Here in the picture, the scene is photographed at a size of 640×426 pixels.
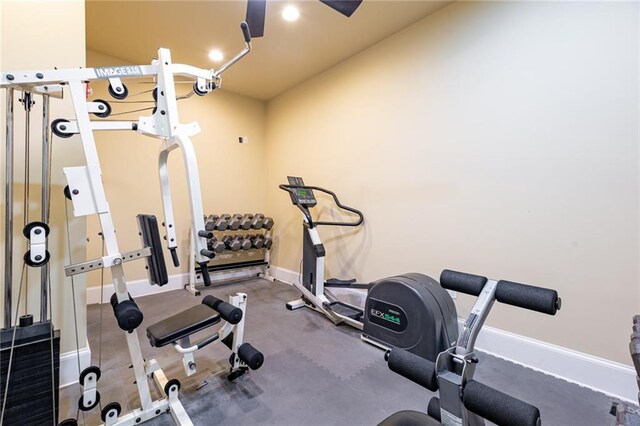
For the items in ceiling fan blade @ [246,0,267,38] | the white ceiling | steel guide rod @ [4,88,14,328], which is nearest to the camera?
steel guide rod @ [4,88,14,328]

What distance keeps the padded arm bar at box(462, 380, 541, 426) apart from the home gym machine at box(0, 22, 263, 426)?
126 cm

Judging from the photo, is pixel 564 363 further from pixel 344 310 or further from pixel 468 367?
pixel 468 367

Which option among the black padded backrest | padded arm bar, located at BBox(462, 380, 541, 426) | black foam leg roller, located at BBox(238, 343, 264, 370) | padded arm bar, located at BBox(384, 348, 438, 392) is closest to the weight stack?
the black padded backrest

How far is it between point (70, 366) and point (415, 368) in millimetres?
2430

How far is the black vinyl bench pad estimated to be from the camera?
1649mm

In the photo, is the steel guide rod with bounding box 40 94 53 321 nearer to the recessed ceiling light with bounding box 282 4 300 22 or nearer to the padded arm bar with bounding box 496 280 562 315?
the recessed ceiling light with bounding box 282 4 300 22

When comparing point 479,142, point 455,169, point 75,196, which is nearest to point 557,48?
point 479,142

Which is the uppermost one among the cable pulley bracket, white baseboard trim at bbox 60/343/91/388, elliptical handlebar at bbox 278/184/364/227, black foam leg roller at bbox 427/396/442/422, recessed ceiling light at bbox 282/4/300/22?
recessed ceiling light at bbox 282/4/300/22

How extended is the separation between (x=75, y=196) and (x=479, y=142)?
2.90 meters

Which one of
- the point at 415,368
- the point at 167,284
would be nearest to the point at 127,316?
the point at 415,368

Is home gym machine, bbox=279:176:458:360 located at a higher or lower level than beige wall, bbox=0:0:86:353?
lower

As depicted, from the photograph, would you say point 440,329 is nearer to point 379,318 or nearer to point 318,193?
point 379,318

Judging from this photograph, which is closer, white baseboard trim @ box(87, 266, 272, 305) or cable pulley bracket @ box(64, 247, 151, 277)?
cable pulley bracket @ box(64, 247, 151, 277)

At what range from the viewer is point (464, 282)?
1.02m
